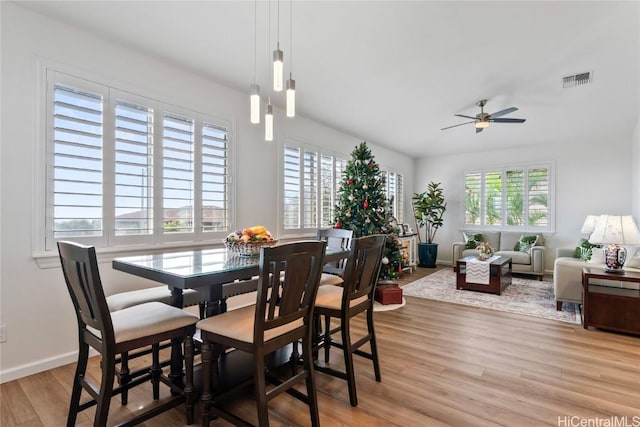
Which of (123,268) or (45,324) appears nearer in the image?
(123,268)

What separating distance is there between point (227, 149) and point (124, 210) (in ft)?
4.49

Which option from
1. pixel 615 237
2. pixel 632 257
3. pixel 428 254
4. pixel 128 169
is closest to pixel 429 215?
pixel 428 254

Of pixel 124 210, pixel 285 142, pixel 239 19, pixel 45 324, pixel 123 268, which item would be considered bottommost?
pixel 45 324

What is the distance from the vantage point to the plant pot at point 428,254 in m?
7.36

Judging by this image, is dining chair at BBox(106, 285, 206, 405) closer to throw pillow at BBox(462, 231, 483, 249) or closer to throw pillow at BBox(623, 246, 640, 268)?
throw pillow at BBox(623, 246, 640, 268)

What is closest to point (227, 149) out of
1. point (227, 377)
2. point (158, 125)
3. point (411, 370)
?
point (158, 125)

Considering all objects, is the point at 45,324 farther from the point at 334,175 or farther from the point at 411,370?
the point at 334,175

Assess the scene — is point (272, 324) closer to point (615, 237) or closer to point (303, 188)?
point (303, 188)

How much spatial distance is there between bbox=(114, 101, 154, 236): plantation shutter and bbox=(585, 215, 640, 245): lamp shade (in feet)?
15.5

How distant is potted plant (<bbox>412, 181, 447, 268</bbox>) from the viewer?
7.39m

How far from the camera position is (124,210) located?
3006 millimetres

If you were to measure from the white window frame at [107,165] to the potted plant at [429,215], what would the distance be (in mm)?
5049

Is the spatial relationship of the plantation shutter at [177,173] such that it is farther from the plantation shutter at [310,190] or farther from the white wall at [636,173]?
the white wall at [636,173]

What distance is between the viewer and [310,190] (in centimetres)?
511
